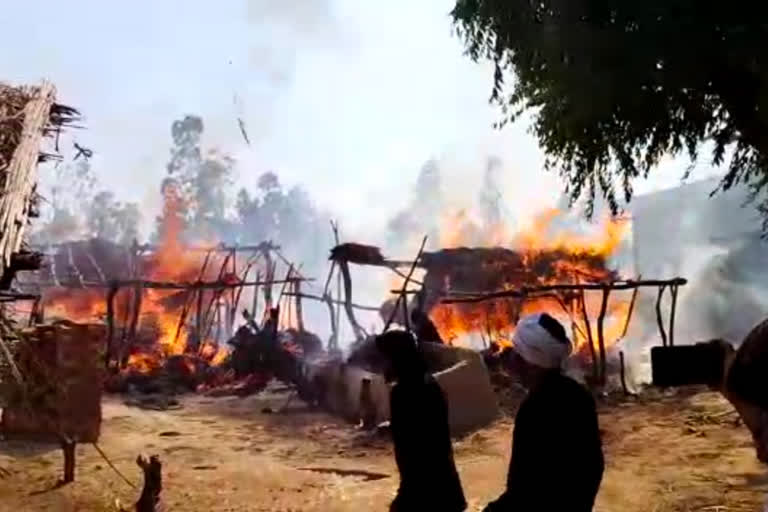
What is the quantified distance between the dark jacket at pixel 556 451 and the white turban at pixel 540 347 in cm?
7

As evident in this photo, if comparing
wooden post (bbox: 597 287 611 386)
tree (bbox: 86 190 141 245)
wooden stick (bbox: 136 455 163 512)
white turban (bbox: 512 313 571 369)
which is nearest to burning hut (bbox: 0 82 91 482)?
wooden stick (bbox: 136 455 163 512)

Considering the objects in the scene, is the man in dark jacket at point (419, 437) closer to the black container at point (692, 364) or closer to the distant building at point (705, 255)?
the black container at point (692, 364)

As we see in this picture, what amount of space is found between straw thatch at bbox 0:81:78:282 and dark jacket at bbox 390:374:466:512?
249 centimetres

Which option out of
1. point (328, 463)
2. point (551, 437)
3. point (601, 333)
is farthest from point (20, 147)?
point (601, 333)

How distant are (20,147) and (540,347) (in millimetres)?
4585

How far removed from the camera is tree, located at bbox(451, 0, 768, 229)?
5.92 m

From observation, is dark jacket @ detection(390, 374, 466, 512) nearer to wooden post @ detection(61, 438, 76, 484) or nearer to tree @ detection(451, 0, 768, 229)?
tree @ detection(451, 0, 768, 229)

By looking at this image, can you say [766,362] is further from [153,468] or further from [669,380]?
[153,468]

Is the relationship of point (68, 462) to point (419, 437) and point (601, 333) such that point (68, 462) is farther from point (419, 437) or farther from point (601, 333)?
point (601, 333)

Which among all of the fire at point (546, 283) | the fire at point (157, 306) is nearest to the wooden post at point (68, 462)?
the fire at point (157, 306)

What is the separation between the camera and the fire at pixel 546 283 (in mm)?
20219

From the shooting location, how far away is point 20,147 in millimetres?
6242

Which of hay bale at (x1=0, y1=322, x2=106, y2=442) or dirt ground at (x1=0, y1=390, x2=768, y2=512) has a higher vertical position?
hay bale at (x1=0, y1=322, x2=106, y2=442)

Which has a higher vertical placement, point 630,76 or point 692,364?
point 630,76
